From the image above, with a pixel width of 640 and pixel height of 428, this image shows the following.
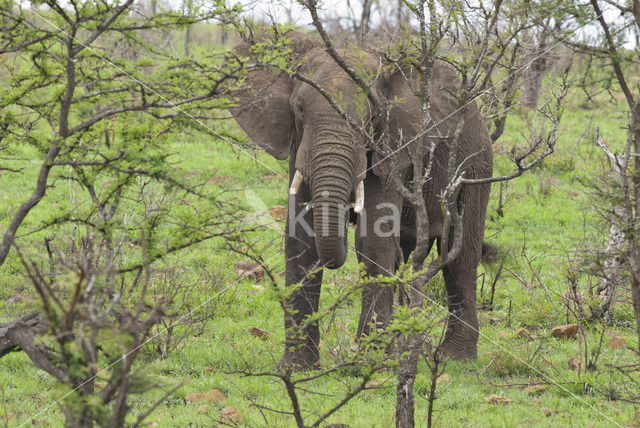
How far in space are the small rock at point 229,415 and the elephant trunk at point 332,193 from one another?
4.31 feet


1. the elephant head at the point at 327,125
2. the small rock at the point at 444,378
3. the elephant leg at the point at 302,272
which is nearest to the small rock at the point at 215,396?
the elephant leg at the point at 302,272

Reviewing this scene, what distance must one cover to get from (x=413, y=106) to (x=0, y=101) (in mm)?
3337

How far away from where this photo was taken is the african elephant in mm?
6375

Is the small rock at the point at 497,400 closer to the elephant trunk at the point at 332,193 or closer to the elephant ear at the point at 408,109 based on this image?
the elephant trunk at the point at 332,193

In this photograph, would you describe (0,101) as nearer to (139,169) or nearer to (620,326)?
(139,169)

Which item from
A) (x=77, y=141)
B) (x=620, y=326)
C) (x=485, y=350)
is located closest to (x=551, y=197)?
(x=620, y=326)

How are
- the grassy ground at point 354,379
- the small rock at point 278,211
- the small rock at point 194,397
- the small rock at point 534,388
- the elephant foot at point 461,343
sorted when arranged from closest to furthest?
the grassy ground at point 354,379
the small rock at point 194,397
the small rock at point 534,388
the elephant foot at point 461,343
the small rock at point 278,211

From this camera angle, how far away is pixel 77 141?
5.10 meters

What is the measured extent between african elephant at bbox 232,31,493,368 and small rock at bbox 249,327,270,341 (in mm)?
788

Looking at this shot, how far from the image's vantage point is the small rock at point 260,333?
26.0 ft

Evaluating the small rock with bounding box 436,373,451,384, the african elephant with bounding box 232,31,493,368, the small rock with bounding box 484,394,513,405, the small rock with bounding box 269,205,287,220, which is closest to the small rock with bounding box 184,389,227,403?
the african elephant with bounding box 232,31,493,368

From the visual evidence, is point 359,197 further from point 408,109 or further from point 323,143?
point 408,109

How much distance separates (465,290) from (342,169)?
2.46 metres

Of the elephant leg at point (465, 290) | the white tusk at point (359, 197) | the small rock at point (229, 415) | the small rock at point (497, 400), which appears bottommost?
the small rock at point (229, 415)
